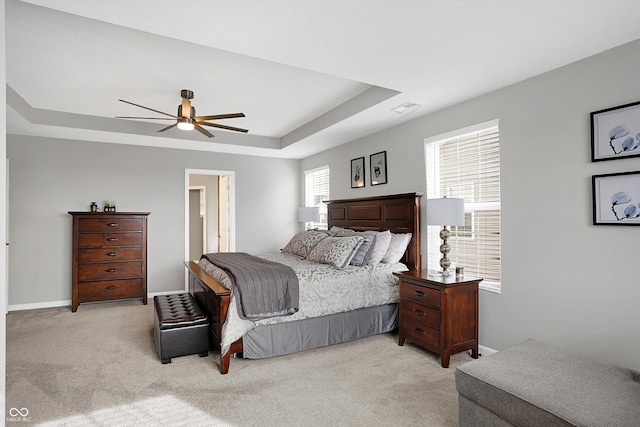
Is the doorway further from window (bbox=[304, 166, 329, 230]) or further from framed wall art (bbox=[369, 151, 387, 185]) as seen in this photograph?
framed wall art (bbox=[369, 151, 387, 185])

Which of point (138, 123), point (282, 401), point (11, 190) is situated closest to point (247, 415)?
point (282, 401)

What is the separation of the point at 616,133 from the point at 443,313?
1.78 meters

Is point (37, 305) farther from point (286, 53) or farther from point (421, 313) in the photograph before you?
point (421, 313)

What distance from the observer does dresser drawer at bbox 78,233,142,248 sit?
4.97 m

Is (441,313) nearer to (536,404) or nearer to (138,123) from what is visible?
(536,404)

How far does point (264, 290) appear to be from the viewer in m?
3.04

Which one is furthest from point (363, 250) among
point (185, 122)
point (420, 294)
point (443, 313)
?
point (185, 122)

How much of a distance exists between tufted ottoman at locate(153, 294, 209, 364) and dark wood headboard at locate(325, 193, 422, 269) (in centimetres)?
230

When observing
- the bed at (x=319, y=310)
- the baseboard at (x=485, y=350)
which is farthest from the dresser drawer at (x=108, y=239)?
the baseboard at (x=485, y=350)

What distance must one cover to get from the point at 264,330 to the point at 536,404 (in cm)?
207

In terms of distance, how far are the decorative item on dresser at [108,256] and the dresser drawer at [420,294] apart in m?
3.84

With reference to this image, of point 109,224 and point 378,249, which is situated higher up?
point 109,224

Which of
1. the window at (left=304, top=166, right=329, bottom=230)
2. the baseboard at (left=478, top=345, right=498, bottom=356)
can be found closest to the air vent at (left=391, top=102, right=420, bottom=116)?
the window at (left=304, top=166, right=329, bottom=230)

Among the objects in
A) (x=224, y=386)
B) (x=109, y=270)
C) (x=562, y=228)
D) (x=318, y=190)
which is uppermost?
(x=318, y=190)
